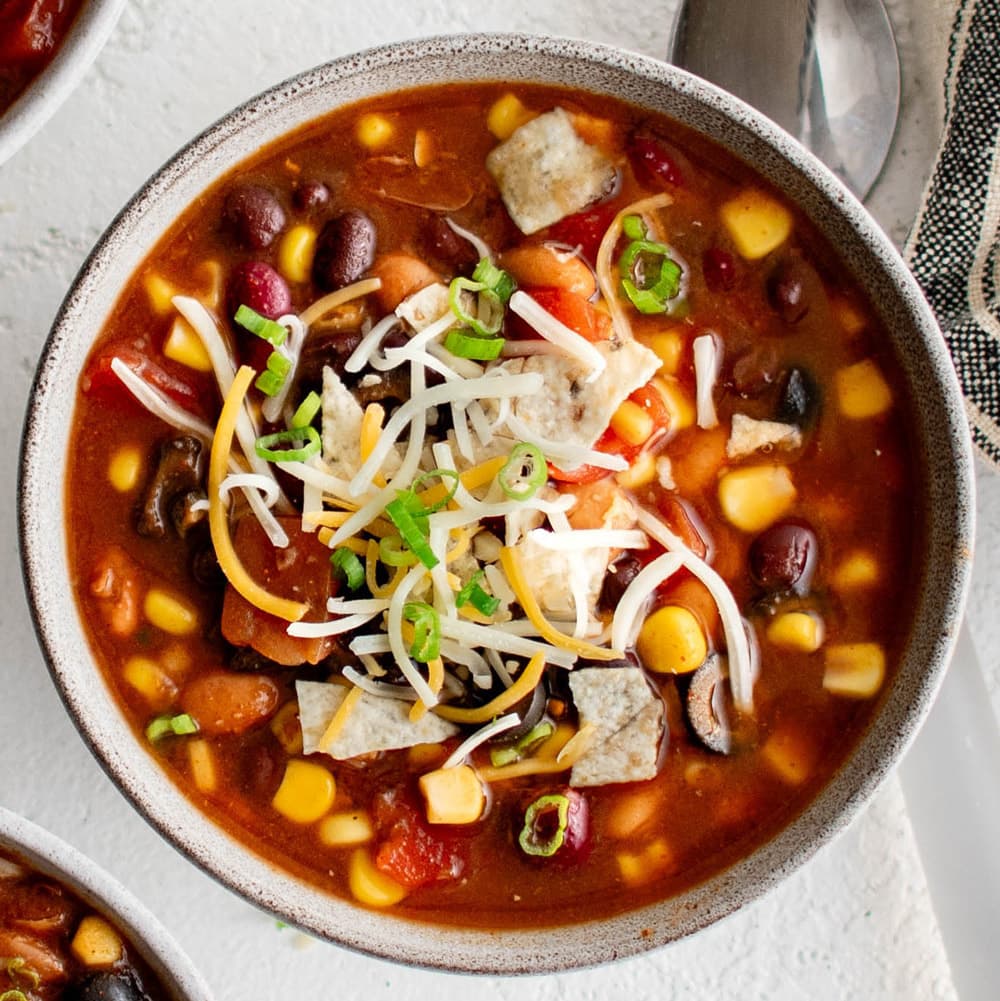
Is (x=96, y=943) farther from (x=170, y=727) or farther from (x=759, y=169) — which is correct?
(x=759, y=169)

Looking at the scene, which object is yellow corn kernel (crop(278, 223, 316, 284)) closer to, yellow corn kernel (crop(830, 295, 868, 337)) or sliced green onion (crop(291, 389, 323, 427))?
sliced green onion (crop(291, 389, 323, 427))

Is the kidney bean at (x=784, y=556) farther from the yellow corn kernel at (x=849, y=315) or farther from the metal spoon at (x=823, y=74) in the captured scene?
the metal spoon at (x=823, y=74)

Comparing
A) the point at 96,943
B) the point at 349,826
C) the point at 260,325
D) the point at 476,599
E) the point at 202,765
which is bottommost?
the point at 96,943

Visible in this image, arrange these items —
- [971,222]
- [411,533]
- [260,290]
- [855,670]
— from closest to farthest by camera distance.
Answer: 1. [411,533]
2. [260,290]
3. [855,670]
4. [971,222]

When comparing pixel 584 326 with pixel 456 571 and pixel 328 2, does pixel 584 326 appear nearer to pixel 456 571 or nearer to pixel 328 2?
pixel 456 571

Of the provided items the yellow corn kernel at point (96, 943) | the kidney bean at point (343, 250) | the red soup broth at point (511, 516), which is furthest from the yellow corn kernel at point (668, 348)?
the yellow corn kernel at point (96, 943)

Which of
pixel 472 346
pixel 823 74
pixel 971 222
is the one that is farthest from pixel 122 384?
pixel 971 222
